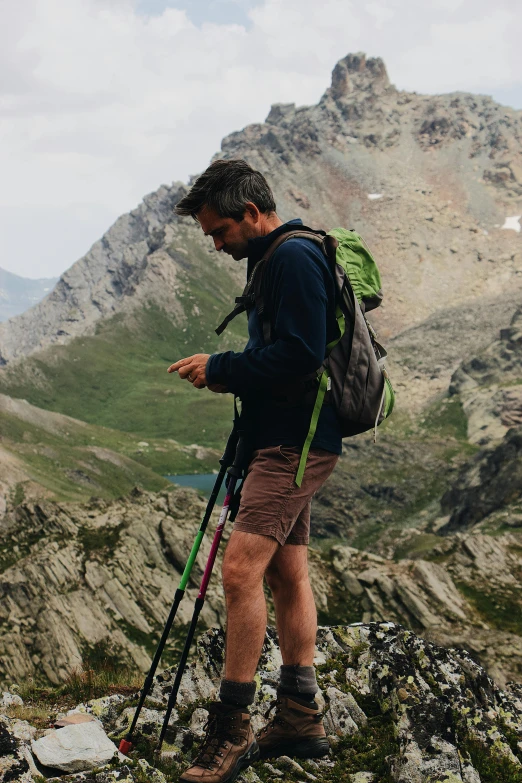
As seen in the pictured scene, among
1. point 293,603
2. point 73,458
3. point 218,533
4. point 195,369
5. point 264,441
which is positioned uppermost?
point 73,458

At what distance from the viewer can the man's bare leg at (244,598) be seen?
22.2 feet

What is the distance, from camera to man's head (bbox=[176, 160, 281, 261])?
711 cm

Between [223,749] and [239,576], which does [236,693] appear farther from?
[239,576]

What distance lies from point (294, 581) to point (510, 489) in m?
65.6

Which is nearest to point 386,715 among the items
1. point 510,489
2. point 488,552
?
point 488,552

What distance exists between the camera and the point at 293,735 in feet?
24.5

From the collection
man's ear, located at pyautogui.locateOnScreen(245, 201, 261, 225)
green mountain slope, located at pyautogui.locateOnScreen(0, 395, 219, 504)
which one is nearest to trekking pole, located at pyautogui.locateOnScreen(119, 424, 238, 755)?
man's ear, located at pyautogui.locateOnScreen(245, 201, 261, 225)

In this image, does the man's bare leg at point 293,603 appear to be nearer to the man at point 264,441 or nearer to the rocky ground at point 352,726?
the man at point 264,441

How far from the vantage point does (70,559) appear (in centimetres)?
3030

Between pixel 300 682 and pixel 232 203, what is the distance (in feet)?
15.5

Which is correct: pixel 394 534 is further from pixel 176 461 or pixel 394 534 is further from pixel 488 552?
pixel 176 461

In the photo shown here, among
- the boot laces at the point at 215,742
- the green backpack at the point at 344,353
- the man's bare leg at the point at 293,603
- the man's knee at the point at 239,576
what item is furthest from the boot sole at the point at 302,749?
the green backpack at the point at 344,353

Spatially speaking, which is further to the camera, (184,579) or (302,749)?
(302,749)

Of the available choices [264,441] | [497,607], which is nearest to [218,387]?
[264,441]
